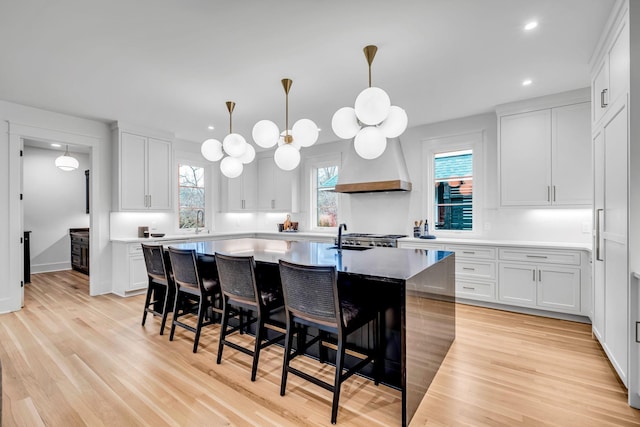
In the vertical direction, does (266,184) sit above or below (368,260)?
above

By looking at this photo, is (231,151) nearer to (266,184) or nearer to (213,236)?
(213,236)

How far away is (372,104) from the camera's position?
2.19 metres

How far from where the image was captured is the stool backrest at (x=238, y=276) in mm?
2377

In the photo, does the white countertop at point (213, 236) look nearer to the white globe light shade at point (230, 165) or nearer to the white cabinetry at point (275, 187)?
the white cabinetry at point (275, 187)

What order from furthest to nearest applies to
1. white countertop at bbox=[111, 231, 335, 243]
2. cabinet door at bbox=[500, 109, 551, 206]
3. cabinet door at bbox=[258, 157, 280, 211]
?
1. cabinet door at bbox=[258, 157, 280, 211]
2. white countertop at bbox=[111, 231, 335, 243]
3. cabinet door at bbox=[500, 109, 551, 206]

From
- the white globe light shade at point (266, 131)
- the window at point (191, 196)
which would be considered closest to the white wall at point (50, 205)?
the window at point (191, 196)

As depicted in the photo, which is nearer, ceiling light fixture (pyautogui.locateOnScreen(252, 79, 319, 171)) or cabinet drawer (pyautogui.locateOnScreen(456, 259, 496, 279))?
ceiling light fixture (pyautogui.locateOnScreen(252, 79, 319, 171))

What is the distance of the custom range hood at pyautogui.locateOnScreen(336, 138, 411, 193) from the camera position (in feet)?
16.3

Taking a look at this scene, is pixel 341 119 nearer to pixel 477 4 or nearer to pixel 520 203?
pixel 477 4

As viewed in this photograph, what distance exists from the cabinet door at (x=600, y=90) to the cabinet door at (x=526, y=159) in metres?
0.97

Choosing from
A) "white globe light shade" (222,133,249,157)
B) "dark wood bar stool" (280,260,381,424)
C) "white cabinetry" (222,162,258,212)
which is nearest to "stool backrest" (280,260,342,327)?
"dark wood bar stool" (280,260,381,424)

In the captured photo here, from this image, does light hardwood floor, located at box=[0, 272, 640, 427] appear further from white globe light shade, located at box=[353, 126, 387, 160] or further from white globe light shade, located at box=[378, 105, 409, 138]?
white globe light shade, located at box=[378, 105, 409, 138]

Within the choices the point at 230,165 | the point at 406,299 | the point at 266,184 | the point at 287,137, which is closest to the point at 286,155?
the point at 287,137

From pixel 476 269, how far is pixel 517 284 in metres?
0.47
